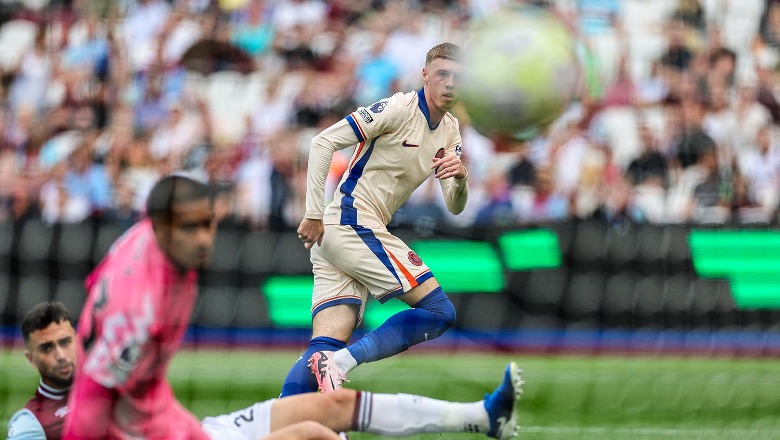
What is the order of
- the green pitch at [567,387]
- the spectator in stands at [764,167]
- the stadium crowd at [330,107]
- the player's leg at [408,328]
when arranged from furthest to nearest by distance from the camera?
1. the spectator in stands at [764,167]
2. the stadium crowd at [330,107]
3. the green pitch at [567,387]
4. the player's leg at [408,328]

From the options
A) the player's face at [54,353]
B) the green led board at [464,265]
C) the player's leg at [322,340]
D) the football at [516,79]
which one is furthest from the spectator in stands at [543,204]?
the player's face at [54,353]

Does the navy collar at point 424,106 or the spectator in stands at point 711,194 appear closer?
the navy collar at point 424,106

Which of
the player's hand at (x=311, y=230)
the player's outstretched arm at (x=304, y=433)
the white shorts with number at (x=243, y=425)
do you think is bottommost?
the white shorts with number at (x=243, y=425)

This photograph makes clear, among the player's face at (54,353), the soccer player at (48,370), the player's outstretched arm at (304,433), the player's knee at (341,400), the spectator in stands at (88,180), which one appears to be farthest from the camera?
the spectator in stands at (88,180)

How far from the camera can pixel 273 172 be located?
1120 cm

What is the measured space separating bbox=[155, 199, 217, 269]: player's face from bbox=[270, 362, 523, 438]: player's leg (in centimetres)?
94

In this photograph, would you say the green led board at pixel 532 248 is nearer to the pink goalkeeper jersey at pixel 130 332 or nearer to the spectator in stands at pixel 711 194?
the spectator in stands at pixel 711 194

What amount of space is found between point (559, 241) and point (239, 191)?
9.41 ft

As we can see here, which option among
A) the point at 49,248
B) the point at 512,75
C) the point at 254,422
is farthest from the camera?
the point at 49,248

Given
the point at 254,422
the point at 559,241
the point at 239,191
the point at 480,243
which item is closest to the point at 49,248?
the point at 239,191

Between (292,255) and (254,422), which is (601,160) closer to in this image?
(292,255)

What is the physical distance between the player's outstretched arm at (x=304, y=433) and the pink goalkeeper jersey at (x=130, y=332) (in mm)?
463

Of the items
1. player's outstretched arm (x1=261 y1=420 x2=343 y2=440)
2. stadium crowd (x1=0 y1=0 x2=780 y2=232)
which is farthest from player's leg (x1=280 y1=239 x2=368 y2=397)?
stadium crowd (x1=0 y1=0 x2=780 y2=232)

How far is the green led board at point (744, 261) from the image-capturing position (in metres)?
11.0
